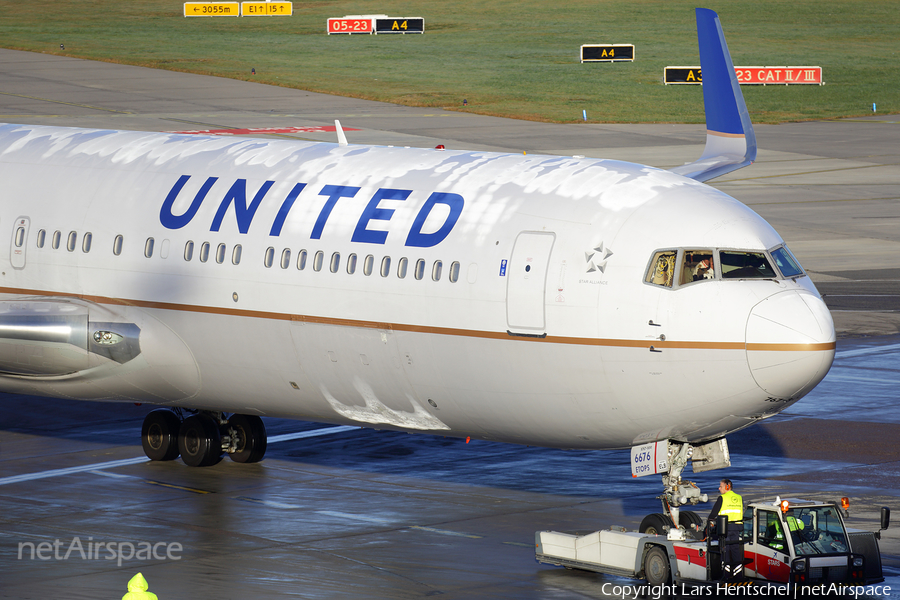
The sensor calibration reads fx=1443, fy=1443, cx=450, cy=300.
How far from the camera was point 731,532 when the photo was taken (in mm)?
20328

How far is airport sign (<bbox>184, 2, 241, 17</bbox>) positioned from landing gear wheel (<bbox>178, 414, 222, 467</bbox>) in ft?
401

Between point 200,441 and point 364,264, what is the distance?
7.73 meters

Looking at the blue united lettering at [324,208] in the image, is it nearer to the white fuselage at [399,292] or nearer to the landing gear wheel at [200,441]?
the white fuselage at [399,292]

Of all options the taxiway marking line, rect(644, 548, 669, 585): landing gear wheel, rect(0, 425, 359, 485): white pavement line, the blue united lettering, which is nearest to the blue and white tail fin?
the taxiway marking line

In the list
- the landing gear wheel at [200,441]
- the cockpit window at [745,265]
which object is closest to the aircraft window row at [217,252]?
the landing gear wheel at [200,441]

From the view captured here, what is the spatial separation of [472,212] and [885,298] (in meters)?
29.3

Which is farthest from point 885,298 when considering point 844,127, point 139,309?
point 844,127

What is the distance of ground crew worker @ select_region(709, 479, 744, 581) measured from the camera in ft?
66.1

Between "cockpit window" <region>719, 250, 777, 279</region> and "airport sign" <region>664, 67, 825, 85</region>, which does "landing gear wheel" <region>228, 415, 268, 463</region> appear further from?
"airport sign" <region>664, 67, 825, 85</region>

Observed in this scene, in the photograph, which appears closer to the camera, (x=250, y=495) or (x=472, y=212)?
(x=472, y=212)

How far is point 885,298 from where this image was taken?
47.8 meters

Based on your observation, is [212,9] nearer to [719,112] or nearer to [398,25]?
[398,25]

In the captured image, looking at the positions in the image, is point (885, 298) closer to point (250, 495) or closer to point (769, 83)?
point (250, 495)

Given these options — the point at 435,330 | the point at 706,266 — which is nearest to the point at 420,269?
the point at 435,330
